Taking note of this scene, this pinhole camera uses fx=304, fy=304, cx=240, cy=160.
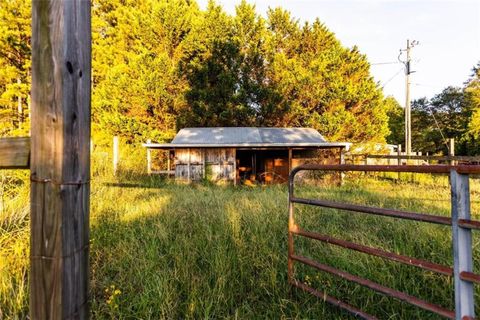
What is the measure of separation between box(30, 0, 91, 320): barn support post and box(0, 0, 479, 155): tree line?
66.8 ft

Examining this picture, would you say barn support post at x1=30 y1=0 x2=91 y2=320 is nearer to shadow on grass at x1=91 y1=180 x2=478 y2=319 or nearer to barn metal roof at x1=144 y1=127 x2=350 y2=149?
shadow on grass at x1=91 y1=180 x2=478 y2=319

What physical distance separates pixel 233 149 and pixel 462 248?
47.7 ft

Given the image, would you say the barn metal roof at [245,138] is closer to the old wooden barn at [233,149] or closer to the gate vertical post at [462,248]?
the old wooden barn at [233,149]

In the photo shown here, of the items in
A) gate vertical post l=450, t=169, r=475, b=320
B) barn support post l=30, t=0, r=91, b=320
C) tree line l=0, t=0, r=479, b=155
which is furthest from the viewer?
tree line l=0, t=0, r=479, b=155

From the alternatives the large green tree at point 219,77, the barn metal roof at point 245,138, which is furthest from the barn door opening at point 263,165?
the large green tree at point 219,77

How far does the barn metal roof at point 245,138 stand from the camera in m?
15.2

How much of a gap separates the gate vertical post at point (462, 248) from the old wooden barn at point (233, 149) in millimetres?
13201

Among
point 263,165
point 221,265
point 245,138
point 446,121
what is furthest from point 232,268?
point 446,121

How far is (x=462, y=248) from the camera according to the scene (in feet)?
5.33

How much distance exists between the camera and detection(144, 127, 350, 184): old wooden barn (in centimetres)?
1547

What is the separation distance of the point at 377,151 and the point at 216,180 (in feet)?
44.3

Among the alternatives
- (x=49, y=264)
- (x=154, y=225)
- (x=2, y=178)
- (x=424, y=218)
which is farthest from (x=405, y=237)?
(x=2, y=178)

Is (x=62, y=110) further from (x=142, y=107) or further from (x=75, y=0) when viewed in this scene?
(x=142, y=107)

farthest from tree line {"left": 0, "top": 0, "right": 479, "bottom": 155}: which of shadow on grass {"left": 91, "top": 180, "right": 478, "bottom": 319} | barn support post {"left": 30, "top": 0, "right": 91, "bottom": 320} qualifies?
barn support post {"left": 30, "top": 0, "right": 91, "bottom": 320}
